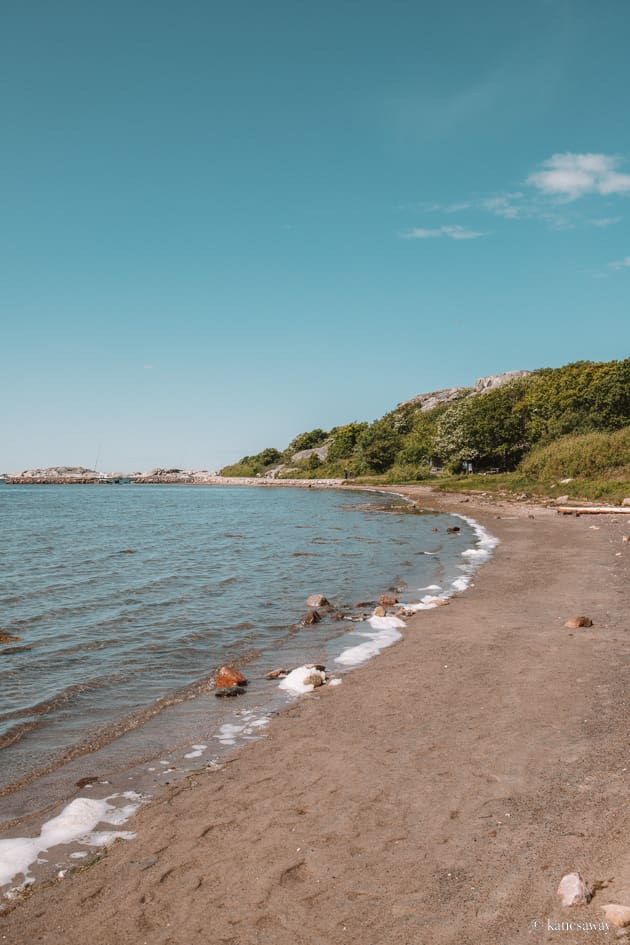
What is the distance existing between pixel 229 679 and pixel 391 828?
5.27 m

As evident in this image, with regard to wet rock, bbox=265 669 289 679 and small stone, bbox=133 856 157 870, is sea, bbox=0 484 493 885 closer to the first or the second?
wet rock, bbox=265 669 289 679

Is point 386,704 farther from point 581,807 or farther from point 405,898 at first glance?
point 405,898

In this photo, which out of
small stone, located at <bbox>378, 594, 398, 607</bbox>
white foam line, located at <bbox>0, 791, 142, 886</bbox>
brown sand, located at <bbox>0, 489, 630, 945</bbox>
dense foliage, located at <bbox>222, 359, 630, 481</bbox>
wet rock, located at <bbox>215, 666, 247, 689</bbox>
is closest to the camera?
brown sand, located at <bbox>0, 489, 630, 945</bbox>

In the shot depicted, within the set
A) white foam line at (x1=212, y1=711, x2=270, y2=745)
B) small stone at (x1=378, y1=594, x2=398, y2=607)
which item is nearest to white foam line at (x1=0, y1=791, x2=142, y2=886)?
white foam line at (x1=212, y1=711, x2=270, y2=745)

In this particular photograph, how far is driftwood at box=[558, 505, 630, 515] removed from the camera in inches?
1389

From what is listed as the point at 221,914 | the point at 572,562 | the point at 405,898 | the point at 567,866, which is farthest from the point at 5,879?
the point at 572,562

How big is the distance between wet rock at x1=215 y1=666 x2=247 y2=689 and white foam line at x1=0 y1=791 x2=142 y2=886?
360cm

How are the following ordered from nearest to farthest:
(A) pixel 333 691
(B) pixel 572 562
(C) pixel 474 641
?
(A) pixel 333 691 → (C) pixel 474 641 → (B) pixel 572 562

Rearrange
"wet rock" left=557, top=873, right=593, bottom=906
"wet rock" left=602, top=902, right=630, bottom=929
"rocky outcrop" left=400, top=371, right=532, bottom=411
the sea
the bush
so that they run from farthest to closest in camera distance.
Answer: "rocky outcrop" left=400, top=371, right=532, bottom=411 < the bush < the sea < "wet rock" left=557, top=873, right=593, bottom=906 < "wet rock" left=602, top=902, right=630, bottom=929

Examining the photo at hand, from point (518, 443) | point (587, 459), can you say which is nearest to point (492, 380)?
point (518, 443)

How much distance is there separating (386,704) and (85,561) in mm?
21008

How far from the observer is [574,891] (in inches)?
168

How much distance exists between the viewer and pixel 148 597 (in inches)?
726

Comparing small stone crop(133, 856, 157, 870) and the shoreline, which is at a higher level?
small stone crop(133, 856, 157, 870)
